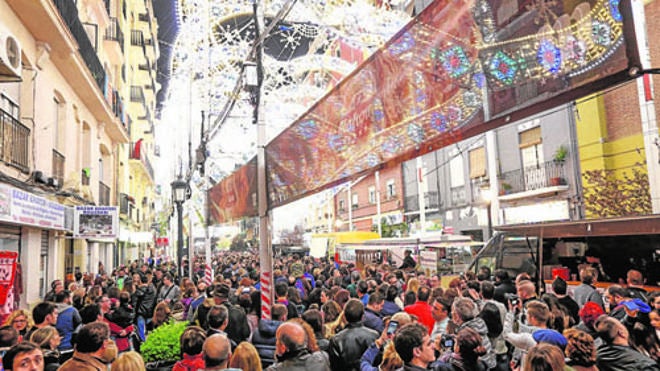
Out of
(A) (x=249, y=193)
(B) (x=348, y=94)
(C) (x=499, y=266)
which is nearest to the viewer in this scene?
(B) (x=348, y=94)

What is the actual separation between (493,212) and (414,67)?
21416 millimetres

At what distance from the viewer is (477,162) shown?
29.2 meters

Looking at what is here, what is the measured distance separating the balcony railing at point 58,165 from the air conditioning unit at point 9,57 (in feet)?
22.2

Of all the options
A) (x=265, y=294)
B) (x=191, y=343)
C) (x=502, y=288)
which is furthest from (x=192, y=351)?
(x=502, y=288)

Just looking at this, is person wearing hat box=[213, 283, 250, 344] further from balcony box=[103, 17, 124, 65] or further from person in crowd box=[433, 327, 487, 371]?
balcony box=[103, 17, 124, 65]

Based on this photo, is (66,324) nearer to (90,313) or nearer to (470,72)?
(90,313)

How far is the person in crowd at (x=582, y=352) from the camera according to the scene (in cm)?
383

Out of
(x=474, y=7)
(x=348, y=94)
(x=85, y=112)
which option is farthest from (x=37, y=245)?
(x=474, y=7)

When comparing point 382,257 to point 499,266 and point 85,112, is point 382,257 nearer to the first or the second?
point 499,266

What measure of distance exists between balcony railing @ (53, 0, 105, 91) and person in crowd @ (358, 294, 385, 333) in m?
10.8

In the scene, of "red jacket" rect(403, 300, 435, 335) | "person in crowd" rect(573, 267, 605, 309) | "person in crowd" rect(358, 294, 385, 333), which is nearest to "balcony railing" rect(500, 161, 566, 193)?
"person in crowd" rect(573, 267, 605, 309)

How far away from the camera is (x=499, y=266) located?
14.4m

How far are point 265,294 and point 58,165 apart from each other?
30.8ft

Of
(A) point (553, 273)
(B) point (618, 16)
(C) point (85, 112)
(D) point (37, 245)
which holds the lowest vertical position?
(A) point (553, 273)
